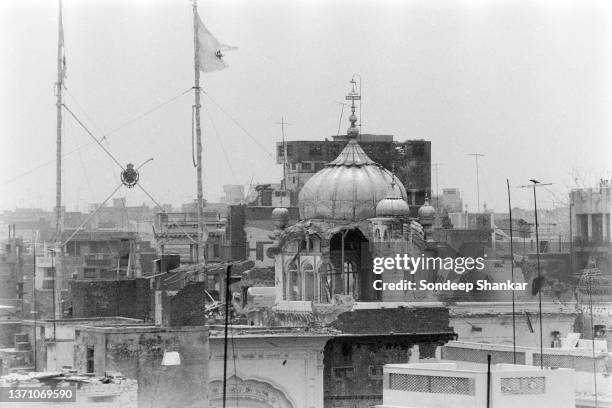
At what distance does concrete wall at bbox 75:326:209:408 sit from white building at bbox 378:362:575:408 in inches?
203

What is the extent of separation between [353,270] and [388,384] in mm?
24106

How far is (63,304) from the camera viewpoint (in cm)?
5119

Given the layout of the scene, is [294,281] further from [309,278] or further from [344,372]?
[344,372]

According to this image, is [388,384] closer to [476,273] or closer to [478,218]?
[476,273]

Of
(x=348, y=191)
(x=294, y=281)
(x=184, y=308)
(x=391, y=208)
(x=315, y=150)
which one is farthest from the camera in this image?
(x=315, y=150)

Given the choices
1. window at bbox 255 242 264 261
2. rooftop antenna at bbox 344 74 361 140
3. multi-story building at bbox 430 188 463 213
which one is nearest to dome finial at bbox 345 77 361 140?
rooftop antenna at bbox 344 74 361 140

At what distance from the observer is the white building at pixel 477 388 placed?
29.0 meters

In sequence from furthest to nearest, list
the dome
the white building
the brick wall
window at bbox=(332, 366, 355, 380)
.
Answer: the dome
the brick wall
window at bbox=(332, 366, 355, 380)
the white building

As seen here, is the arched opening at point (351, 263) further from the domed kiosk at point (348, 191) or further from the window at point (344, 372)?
the window at point (344, 372)

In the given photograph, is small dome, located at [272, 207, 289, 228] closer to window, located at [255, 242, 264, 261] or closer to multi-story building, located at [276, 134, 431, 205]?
multi-story building, located at [276, 134, 431, 205]

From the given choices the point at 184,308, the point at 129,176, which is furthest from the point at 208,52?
the point at 184,308

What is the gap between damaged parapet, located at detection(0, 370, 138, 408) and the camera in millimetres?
30734

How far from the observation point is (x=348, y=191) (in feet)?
179

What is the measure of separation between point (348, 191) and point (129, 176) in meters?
8.64
